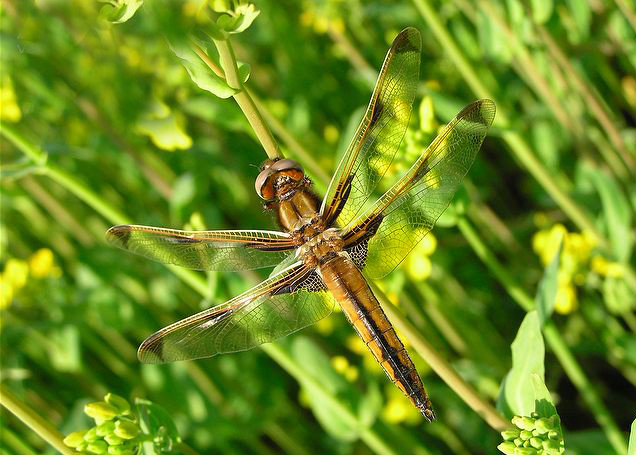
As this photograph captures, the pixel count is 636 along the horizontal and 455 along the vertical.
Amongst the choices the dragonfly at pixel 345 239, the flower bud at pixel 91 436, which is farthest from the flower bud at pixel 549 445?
the flower bud at pixel 91 436

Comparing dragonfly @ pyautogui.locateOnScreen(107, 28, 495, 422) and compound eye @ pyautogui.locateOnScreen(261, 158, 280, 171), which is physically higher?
compound eye @ pyautogui.locateOnScreen(261, 158, 280, 171)

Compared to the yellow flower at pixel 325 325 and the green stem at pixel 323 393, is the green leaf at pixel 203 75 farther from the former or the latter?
the yellow flower at pixel 325 325

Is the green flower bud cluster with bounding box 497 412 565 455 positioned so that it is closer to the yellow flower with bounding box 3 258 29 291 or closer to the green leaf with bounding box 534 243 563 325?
the green leaf with bounding box 534 243 563 325

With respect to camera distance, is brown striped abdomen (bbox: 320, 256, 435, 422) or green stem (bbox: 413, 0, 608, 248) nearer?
brown striped abdomen (bbox: 320, 256, 435, 422)

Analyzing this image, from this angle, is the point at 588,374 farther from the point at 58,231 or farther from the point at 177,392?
the point at 58,231

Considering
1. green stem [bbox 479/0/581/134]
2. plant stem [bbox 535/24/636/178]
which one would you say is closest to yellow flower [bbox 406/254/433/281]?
green stem [bbox 479/0/581/134]

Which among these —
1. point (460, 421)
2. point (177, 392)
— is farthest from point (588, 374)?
point (177, 392)
